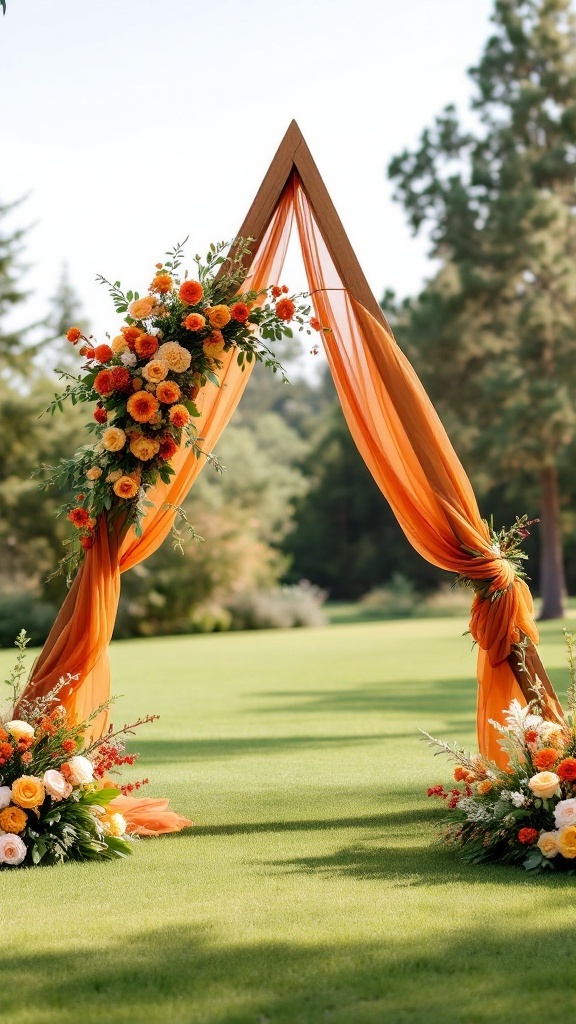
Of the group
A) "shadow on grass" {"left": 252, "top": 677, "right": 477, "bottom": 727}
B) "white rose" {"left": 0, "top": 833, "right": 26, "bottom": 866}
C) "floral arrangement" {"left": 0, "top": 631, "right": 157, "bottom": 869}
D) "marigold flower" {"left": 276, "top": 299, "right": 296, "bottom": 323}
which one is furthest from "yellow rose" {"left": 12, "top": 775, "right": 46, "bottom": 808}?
"shadow on grass" {"left": 252, "top": 677, "right": 477, "bottom": 727}

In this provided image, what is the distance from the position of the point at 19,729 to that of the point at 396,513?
103 inches

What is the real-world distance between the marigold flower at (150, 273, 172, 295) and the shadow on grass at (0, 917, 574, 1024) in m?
3.71

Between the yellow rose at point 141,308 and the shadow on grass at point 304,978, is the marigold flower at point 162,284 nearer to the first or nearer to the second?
the yellow rose at point 141,308

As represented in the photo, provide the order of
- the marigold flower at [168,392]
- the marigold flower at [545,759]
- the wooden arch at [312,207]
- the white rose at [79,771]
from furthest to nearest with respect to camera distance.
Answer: the wooden arch at [312,207] < the marigold flower at [168,392] < the white rose at [79,771] < the marigold flower at [545,759]

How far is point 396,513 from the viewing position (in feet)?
23.9

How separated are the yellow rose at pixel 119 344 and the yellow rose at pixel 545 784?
11.1ft

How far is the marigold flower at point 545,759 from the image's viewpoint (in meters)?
5.89

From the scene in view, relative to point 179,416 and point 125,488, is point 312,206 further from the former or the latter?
point 125,488

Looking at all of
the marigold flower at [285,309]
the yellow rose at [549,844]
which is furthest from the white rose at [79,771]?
the marigold flower at [285,309]

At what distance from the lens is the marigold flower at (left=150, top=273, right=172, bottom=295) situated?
690 cm

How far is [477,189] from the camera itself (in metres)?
34.5

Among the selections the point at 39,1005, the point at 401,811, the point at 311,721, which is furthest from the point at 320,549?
the point at 39,1005

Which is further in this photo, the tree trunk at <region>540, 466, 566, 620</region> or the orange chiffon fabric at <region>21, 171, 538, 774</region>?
the tree trunk at <region>540, 466, 566, 620</region>

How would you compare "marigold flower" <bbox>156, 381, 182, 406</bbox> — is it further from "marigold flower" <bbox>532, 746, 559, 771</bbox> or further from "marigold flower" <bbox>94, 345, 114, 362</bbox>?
"marigold flower" <bbox>532, 746, 559, 771</bbox>
